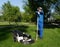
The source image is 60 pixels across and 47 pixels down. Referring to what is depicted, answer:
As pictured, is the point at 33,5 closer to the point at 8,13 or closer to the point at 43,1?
the point at 43,1

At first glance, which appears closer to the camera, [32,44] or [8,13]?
[32,44]

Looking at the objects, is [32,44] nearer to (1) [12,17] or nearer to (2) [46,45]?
(2) [46,45]

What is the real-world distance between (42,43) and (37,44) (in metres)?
0.40

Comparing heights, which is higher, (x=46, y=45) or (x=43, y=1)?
(x=43, y=1)

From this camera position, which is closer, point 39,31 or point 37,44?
point 37,44

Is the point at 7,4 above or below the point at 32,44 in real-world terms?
above

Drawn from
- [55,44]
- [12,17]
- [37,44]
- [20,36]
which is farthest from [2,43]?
[12,17]

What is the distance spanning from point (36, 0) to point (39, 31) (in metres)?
15.2

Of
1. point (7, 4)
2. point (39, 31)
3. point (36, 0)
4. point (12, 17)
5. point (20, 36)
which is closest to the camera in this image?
point (20, 36)

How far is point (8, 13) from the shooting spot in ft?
120

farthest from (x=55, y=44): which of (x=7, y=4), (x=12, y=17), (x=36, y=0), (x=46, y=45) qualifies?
(x=7, y=4)

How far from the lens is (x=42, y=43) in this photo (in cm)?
1036

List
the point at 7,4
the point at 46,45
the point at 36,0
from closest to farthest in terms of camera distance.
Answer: the point at 46,45 < the point at 36,0 < the point at 7,4

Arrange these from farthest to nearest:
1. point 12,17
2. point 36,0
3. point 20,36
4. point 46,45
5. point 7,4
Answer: point 7,4 → point 12,17 → point 36,0 → point 20,36 → point 46,45
